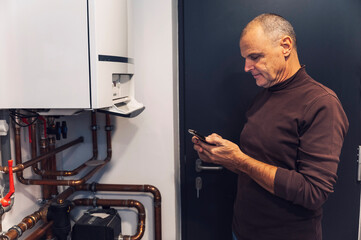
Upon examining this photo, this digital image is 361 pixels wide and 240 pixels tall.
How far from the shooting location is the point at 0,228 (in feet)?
4.09

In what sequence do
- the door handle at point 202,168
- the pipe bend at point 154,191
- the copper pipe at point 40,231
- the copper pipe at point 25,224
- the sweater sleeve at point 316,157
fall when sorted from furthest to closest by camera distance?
the door handle at point 202,168
the pipe bend at point 154,191
the copper pipe at point 40,231
the copper pipe at point 25,224
the sweater sleeve at point 316,157

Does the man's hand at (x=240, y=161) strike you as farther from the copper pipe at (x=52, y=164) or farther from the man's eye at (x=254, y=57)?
the copper pipe at (x=52, y=164)

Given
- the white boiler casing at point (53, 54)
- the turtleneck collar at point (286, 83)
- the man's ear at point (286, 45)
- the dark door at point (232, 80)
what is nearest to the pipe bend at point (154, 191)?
the dark door at point (232, 80)

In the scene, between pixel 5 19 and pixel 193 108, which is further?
pixel 193 108

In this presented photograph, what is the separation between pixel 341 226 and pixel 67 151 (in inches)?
60.5

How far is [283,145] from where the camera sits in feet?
3.86

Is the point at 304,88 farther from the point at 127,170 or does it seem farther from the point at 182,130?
the point at 127,170

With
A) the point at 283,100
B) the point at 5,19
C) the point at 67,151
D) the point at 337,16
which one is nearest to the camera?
the point at 5,19

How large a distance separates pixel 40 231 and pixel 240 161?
35.9 inches

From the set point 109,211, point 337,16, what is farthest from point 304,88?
point 109,211

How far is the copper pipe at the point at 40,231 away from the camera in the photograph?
1.38 meters

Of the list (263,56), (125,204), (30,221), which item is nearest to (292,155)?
(263,56)

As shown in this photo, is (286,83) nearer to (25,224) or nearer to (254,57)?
(254,57)

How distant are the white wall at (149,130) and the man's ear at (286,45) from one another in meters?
0.62
